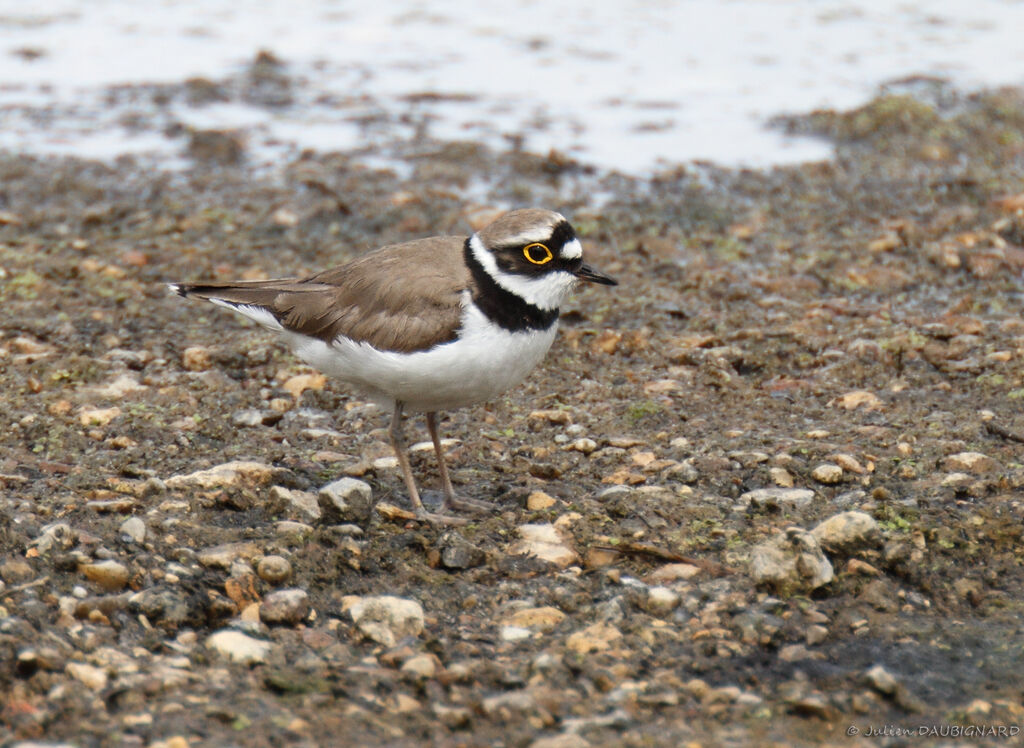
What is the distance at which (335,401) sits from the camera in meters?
6.11

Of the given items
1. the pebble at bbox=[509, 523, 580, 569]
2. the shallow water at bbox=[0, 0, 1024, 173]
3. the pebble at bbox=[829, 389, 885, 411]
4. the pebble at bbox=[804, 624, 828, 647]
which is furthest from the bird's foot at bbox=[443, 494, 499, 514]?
the shallow water at bbox=[0, 0, 1024, 173]

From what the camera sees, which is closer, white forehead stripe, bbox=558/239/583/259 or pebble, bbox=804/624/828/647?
pebble, bbox=804/624/828/647

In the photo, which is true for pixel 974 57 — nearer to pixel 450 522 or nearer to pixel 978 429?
pixel 978 429

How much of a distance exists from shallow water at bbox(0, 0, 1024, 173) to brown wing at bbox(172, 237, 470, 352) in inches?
183

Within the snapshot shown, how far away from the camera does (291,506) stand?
15.6 ft

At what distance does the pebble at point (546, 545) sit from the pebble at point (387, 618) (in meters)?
0.66

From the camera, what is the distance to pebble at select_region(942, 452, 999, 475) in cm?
495

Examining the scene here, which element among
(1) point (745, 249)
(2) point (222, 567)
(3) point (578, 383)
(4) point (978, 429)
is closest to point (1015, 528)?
(4) point (978, 429)

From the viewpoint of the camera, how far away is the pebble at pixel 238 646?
12.1 ft

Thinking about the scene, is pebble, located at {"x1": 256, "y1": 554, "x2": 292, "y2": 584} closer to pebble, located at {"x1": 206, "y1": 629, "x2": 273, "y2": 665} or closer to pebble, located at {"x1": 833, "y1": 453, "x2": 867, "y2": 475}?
pebble, located at {"x1": 206, "y1": 629, "x2": 273, "y2": 665}

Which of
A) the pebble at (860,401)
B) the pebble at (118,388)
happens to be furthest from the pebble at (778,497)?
the pebble at (118,388)

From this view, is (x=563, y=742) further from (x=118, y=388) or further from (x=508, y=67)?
(x=508, y=67)

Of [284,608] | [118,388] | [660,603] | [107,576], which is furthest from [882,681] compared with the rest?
[118,388]

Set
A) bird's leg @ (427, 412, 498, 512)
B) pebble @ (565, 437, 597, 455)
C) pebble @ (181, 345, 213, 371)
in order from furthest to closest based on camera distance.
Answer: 1. pebble @ (181, 345, 213, 371)
2. pebble @ (565, 437, 597, 455)
3. bird's leg @ (427, 412, 498, 512)
